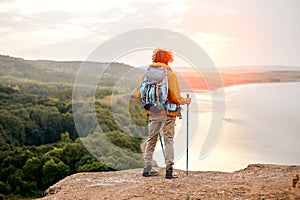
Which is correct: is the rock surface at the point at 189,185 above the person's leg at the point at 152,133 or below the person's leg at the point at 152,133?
below

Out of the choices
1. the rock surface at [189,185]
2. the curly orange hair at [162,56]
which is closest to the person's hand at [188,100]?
the curly orange hair at [162,56]

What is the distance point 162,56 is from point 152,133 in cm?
118

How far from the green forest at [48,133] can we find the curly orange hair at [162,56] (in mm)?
882

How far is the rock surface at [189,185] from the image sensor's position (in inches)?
Result: 224

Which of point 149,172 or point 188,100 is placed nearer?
point 188,100

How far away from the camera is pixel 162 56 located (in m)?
6.57

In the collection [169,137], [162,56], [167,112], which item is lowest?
[169,137]

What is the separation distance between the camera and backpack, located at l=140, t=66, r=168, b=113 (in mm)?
6343

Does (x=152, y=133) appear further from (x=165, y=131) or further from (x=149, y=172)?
(x=149, y=172)

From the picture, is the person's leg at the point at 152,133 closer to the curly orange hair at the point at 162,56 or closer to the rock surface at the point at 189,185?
the rock surface at the point at 189,185

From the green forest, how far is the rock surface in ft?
3.24

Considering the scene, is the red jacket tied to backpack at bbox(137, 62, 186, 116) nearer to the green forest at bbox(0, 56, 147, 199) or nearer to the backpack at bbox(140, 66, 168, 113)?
the backpack at bbox(140, 66, 168, 113)

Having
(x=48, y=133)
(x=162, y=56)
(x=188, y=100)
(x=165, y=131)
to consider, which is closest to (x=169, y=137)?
(x=165, y=131)

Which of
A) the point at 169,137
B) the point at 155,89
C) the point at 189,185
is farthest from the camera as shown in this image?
the point at 169,137
